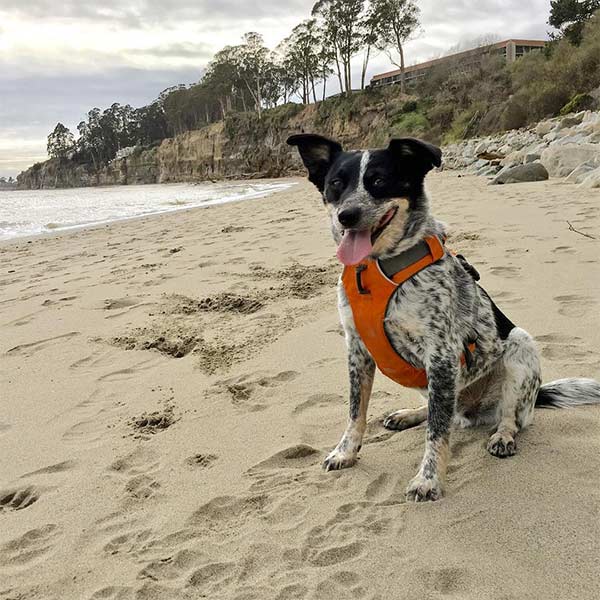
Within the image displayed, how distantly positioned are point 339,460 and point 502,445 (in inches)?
34.4

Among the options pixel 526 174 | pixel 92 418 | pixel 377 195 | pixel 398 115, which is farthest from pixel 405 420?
pixel 398 115

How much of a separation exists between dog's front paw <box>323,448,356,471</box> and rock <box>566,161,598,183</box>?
10998 millimetres

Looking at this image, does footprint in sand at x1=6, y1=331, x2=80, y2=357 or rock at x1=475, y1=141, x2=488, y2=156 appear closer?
footprint in sand at x1=6, y1=331, x2=80, y2=357

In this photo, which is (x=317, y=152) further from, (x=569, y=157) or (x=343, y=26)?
(x=343, y=26)

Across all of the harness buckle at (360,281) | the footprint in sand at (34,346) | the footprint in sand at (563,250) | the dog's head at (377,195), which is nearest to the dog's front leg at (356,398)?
the harness buckle at (360,281)

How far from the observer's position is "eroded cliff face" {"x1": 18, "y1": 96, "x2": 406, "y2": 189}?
55.5 metres

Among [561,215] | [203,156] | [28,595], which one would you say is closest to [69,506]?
[28,595]

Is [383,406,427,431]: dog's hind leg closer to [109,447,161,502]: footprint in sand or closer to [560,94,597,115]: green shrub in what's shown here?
[109,447,161,502]: footprint in sand

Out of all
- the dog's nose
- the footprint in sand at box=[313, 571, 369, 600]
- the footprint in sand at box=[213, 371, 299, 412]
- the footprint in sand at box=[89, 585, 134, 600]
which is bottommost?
the footprint in sand at box=[313, 571, 369, 600]

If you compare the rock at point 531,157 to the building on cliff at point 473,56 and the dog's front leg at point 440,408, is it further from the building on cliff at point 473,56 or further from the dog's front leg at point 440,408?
the building on cliff at point 473,56

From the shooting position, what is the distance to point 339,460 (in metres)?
2.89

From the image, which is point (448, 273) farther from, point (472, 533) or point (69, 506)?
point (69, 506)

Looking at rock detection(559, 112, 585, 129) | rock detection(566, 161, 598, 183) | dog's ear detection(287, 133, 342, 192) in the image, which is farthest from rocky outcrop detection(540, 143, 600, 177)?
dog's ear detection(287, 133, 342, 192)

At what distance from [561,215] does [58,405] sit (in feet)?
24.4
